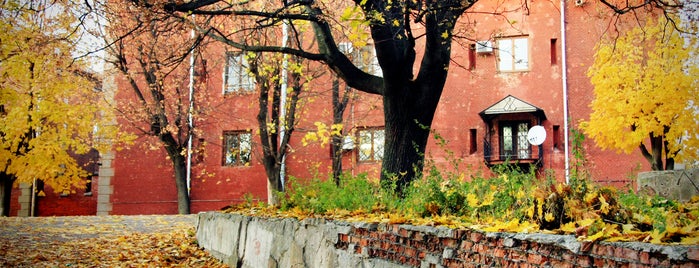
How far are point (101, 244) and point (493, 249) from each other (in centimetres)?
964

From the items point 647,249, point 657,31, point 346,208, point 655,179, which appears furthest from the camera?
point 657,31

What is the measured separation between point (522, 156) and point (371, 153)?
547 cm

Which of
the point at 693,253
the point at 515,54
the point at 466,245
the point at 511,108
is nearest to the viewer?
the point at 693,253

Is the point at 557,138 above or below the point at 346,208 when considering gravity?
above

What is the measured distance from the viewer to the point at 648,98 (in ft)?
69.7

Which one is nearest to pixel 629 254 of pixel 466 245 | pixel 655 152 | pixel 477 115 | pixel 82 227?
pixel 466 245

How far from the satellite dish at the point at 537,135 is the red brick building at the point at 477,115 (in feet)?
2.67

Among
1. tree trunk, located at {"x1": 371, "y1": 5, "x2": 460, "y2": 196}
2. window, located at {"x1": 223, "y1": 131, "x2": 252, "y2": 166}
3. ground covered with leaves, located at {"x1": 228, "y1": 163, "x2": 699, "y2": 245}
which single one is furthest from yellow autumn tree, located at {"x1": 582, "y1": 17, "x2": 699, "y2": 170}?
ground covered with leaves, located at {"x1": 228, "y1": 163, "x2": 699, "y2": 245}

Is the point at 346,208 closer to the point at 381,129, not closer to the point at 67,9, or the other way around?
the point at 67,9

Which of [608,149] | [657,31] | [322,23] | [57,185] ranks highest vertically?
[657,31]

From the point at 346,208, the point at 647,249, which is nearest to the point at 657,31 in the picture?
the point at 346,208

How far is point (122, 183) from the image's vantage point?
87.3ft

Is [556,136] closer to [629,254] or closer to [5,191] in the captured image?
[5,191]

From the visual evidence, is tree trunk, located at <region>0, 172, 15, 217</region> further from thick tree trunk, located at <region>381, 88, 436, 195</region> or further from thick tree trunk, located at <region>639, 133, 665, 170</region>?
thick tree trunk, located at <region>639, 133, 665, 170</region>
